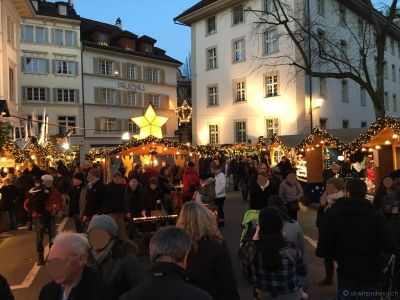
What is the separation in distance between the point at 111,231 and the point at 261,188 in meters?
5.60

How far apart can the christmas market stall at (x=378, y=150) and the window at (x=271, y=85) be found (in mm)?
14903

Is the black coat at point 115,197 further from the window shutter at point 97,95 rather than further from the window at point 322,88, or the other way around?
the window shutter at point 97,95

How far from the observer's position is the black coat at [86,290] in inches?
111

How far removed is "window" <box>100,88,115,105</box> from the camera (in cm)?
4731

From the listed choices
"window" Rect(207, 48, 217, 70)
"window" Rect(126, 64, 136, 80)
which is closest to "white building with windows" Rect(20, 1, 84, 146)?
"window" Rect(126, 64, 136, 80)

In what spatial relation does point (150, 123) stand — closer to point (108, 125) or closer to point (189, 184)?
point (189, 184)

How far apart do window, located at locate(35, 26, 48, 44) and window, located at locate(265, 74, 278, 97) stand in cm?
2276

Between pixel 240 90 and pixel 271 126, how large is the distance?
14.3ft

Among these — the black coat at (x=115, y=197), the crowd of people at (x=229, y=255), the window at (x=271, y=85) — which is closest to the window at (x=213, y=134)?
the window at (x=271, y=85)

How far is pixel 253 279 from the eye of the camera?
164 inches

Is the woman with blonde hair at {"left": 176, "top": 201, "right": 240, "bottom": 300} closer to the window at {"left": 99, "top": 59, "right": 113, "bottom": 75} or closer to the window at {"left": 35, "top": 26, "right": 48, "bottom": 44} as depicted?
the window at {"left": 35, "top": 26, "right": 48, "bottom": 44}

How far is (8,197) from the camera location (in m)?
14.0

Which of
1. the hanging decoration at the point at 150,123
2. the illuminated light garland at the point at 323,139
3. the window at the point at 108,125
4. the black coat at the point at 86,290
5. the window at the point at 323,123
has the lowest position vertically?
the black coat at the point at 86,290

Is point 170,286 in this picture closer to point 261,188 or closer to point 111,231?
point 111,231
